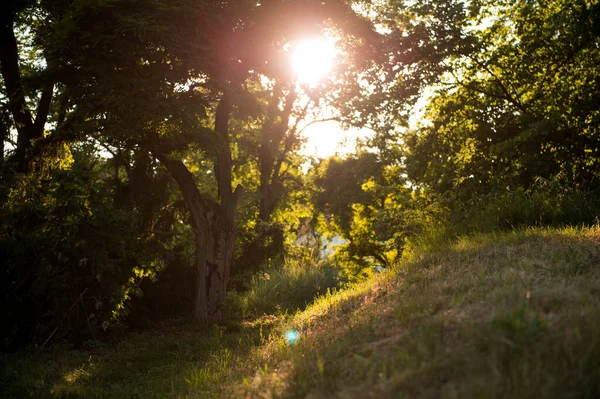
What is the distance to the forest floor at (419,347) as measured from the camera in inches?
145

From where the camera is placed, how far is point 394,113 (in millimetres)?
11992

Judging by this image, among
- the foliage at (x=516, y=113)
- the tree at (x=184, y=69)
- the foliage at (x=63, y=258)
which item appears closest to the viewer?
the foliage at (x=63, y=258)

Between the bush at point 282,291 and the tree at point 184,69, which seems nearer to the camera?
the tree at point 184,69

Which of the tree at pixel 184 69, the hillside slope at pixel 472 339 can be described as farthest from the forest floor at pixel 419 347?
the tree at pixel 184 69

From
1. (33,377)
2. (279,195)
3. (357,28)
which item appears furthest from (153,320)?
(279,195)

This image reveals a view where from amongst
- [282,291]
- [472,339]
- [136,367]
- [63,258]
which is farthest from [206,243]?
[472,339]

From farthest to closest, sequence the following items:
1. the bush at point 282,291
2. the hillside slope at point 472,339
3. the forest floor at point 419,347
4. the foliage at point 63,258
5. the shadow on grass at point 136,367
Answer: the bush at point 282,291
the foliage at point 63,258
the shadow on grass at point 136,367
the forest floor at point 419,347
the hillside slope at point 472,339

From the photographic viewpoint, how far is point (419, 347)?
4.20m

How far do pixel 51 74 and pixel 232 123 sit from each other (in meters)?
13.7

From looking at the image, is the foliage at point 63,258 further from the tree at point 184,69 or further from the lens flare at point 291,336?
the lens flare at point 291,336

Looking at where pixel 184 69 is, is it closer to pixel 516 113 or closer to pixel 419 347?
pixel 419 347

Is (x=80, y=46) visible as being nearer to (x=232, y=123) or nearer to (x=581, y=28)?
(x=581, y=28)

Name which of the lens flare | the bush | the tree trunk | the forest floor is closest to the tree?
the tree trunk

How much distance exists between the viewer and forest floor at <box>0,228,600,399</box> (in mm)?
3672
